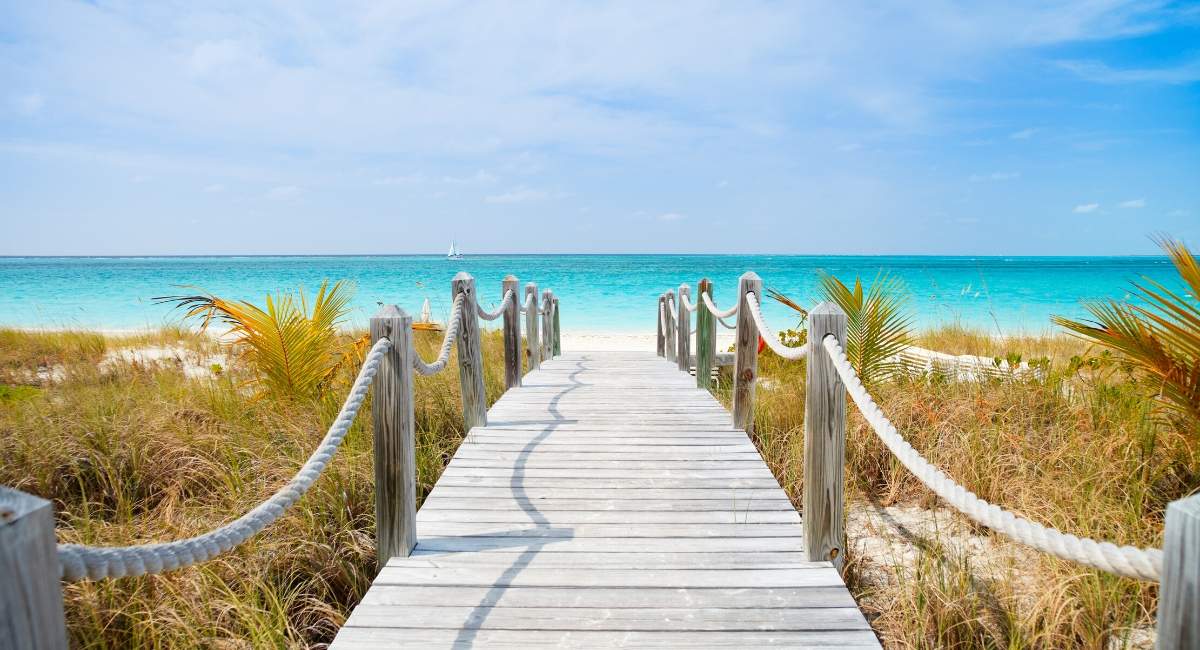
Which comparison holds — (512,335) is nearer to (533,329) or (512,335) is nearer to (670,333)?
(533,329)

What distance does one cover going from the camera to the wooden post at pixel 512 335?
23.4 ft

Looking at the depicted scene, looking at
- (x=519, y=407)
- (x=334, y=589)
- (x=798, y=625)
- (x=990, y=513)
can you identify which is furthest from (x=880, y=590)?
(x=519, y=407)

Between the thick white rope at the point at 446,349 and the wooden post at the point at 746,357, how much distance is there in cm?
238

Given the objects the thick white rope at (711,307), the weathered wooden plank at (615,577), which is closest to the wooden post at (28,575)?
the weathered wooden plank at (615,577)

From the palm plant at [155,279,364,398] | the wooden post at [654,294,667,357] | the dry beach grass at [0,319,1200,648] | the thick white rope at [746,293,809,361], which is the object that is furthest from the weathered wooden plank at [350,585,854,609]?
the wooden post at [654,294,667,357]

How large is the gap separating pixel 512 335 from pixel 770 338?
3805mm

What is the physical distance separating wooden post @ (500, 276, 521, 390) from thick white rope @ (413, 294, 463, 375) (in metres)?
1.66

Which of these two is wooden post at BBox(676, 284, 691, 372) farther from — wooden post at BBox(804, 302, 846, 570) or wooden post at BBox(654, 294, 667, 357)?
wooden post at BBox(804, 302, 846, 570)

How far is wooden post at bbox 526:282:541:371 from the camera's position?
8984mm

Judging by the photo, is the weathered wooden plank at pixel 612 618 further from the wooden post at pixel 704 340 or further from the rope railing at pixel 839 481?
the wooden post at pixel 704 340

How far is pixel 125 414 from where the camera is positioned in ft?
16.4

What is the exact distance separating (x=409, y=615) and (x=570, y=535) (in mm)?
1015

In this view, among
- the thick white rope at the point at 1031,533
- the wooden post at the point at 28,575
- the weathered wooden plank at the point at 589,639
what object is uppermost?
the wooden post at the point at 28,575

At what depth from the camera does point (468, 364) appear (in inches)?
214
